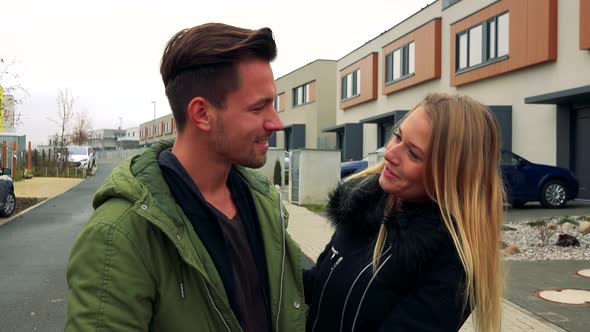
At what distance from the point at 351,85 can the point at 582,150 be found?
20818mm

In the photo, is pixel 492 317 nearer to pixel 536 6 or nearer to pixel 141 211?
pixel 141 211

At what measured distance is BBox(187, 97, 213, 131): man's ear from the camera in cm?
170

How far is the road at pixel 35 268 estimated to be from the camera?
5588mm

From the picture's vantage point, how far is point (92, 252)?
1.39m

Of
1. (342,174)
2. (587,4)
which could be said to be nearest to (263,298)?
(587,4)

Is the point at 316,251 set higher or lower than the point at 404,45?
lower

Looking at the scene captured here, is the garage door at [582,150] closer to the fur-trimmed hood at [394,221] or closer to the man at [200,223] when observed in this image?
the fur-trimmed hood at [394,221]

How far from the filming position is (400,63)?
2867cm

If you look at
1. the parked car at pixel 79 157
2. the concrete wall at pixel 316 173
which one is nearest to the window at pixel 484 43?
the concrete wall at pixel 316 173

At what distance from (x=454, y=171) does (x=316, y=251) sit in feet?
25.1

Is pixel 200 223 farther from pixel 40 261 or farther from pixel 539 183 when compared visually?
pixel 539 183

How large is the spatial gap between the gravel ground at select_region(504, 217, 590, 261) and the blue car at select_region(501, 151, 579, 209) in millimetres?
3239

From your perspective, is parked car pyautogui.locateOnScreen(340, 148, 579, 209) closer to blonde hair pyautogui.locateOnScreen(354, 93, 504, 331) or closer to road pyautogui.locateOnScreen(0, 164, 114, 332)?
road pyautogui.locateOnScreen(0, 164, 114, 332)

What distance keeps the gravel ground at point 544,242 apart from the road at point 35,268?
20.8 ft
